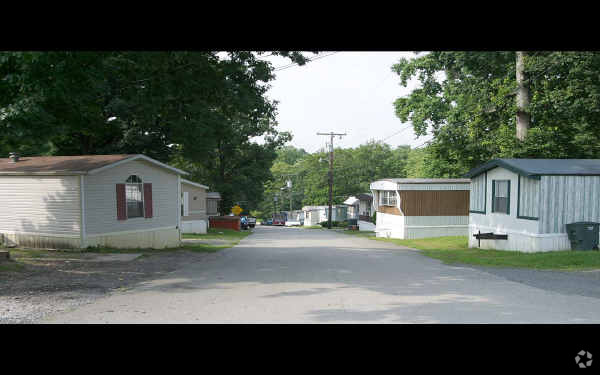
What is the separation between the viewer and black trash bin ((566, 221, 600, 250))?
13.2m

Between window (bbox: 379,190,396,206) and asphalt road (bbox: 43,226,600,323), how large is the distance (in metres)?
15.8

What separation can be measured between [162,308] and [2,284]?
4.05 metres

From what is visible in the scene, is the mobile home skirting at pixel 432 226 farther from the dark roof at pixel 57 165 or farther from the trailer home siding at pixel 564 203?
the dark roof at pixel 57 165

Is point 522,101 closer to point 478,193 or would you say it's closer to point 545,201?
point 478,193

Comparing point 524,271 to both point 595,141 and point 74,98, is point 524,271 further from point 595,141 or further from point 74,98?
point 595,141

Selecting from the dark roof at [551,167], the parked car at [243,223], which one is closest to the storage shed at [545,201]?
the dark roof at [551,167]

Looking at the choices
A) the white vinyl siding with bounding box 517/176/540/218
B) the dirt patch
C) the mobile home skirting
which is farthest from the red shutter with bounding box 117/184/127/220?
the mobile home skirting

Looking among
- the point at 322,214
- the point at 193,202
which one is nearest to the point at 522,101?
the point at 193,202

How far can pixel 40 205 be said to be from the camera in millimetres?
14602

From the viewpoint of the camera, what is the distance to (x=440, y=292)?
25.7 feet

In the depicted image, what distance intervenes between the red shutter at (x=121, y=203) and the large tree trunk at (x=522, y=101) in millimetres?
19067

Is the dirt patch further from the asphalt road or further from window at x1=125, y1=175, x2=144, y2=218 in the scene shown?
window at x1=125, y1=175, x2=144, y2=218

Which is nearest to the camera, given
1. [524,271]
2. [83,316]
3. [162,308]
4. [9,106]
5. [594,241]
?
[83,316]

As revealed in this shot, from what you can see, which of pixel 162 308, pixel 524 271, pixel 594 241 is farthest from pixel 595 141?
pixel 162 308
